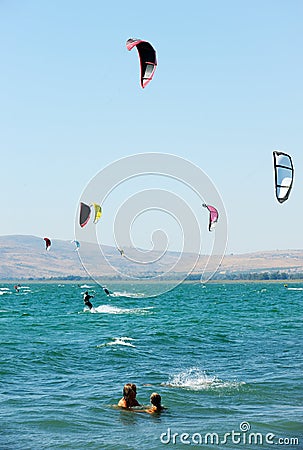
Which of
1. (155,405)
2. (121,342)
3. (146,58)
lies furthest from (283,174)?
(121,342)

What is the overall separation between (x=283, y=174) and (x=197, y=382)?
18.5 ft

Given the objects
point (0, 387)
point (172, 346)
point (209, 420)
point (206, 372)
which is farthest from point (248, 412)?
point (172, 346)

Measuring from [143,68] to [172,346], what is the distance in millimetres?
12274

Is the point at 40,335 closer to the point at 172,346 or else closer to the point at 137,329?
the point at 137,329

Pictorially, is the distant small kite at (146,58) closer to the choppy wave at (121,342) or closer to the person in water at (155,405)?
the person in water at (155,405)

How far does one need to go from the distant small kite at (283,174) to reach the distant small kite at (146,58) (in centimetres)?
317

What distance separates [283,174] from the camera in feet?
44.1

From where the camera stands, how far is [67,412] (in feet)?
41.6

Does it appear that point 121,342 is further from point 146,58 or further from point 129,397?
point 146,58

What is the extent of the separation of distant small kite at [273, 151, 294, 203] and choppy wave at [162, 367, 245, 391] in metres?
4.85

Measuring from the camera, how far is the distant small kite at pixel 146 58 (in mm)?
13898

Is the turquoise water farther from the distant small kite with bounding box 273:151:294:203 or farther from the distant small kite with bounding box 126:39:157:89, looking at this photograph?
the distant small kite with bounding box 126:39:157:89

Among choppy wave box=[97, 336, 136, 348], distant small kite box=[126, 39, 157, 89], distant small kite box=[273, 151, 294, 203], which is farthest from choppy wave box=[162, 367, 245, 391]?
distant small kite box=[126, 39, 157, 89]

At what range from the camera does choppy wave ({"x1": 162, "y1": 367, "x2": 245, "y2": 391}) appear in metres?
15.3
